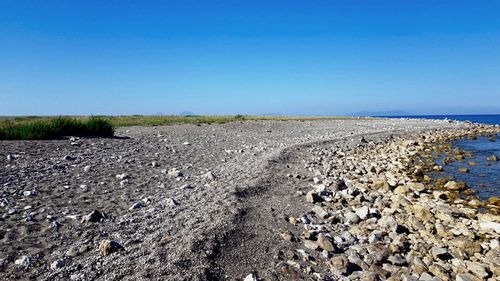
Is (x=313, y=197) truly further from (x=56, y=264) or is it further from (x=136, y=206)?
(x=56, y=264)

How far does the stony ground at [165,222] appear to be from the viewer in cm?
524

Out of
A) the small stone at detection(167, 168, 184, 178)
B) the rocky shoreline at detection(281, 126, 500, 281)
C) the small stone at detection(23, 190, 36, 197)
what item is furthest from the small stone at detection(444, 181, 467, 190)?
the small stone at detection(23, 190, 36, 197)

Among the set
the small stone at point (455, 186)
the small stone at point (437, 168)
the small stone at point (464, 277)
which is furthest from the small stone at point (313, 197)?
the small stone at point (437, 168)

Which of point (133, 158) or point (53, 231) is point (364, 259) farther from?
point (133, 158)

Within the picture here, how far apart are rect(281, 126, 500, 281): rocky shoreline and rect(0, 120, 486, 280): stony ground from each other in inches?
2.1

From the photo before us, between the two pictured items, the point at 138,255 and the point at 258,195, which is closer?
the point at 138,255

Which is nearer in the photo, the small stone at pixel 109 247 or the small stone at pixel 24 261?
the small stone at pixel 24 261

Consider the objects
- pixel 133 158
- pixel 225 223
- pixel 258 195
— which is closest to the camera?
→ pixel 225 223

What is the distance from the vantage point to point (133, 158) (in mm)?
14789

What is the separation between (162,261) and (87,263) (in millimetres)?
1112

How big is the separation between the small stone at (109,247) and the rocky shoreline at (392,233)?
2.72 m

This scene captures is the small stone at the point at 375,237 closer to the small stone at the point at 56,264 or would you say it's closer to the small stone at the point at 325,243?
the small stone at the point at 325,243

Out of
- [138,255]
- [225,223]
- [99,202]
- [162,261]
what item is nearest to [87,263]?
[138,255]

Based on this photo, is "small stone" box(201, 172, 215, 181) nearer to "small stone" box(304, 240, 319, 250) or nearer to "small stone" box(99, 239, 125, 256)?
"small stone" box(304, 240, 319, 250)
